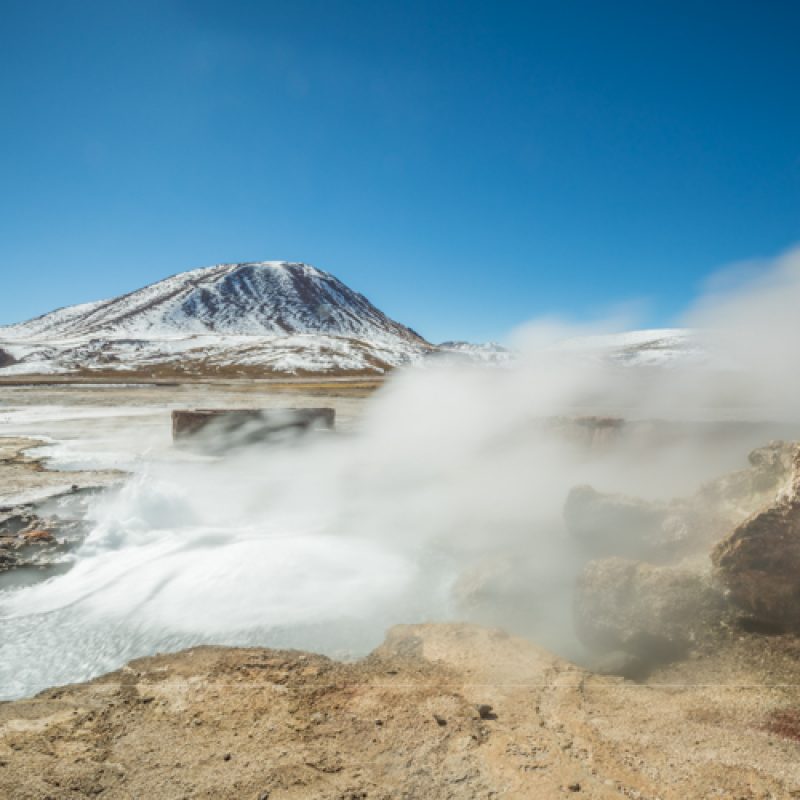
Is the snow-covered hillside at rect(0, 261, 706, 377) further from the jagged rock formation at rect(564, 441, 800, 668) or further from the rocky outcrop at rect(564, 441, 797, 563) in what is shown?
the jagged rock formation at rect(564, 441, 800, 668)

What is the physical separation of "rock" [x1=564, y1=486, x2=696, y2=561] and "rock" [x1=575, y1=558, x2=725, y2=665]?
956 mm

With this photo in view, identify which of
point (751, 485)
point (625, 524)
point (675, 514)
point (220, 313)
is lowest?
point (625, 524)

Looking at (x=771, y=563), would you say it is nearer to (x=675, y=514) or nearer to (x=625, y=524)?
(x=675, y=514)

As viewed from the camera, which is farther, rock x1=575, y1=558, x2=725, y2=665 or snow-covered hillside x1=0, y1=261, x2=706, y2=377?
snow-covered hillside x1=0, y1=261, x2=706, y2=377

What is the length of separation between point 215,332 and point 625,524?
156291 millimetres

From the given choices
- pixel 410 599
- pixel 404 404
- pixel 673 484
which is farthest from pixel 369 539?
pixel 404 404

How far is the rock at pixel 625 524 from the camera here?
558 centimetres

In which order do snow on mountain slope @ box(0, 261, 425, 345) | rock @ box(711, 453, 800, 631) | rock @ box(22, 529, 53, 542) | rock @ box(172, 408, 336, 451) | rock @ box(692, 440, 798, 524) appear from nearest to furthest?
rock @ box(711, 453, 800, 631) < rock @ box(692, 440, 798, 524) < rock @ box(22, 529, 53, 542) < rock @ box(172, 408, 336, 451) < snow on mountain slope @ box(0, 261, 425, 345)

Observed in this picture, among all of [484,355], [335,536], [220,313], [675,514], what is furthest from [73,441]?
[220,313]

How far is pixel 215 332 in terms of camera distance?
148m

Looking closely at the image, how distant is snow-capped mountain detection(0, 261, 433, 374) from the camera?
91.4 meters

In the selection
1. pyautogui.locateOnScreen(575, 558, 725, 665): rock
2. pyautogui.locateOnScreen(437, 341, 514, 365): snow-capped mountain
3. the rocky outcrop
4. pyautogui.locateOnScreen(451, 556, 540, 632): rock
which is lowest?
pyautogui.locateOnScreen(451, 556, 540, 632): rock

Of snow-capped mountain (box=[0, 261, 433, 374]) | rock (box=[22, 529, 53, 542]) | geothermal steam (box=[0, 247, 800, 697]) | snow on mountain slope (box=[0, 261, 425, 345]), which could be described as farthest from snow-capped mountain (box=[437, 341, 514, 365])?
snow on mountain slope (box=[0, 261, 425, 345])

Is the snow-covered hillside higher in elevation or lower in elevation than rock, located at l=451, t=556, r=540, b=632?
higher
